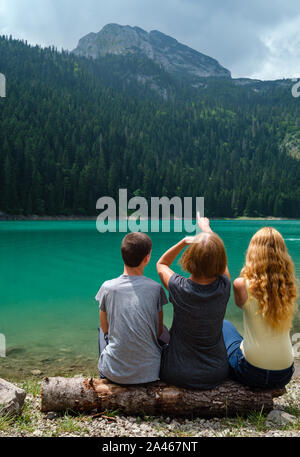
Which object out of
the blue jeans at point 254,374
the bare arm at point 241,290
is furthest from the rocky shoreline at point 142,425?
the bare arm at point 241,290

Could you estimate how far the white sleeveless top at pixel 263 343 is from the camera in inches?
142

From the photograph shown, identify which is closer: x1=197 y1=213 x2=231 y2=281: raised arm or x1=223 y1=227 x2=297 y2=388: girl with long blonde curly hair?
x1=223 y1=227 x2=297 y2=388: girl with long blonde curly hair

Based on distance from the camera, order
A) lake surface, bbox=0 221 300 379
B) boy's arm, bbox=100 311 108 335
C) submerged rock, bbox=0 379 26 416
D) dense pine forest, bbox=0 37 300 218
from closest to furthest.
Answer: submerged rock, bbox=0 379 26 416, boy's arm, bbox=100 311 108 335, lake surface, bbox=0 221 300 379, dense pine forest, bbox=0 37 300 218

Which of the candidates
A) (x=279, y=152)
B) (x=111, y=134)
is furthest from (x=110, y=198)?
(x=279, y=152)

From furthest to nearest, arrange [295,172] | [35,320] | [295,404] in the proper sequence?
[295,172], [35,320], [295,404]

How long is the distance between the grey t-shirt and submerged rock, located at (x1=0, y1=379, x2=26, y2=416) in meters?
1.03

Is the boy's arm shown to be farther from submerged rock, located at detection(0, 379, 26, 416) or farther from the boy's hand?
the boy's hand

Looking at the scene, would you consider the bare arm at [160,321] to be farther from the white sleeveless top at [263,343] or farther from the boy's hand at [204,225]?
the boy's hand at [204,225]

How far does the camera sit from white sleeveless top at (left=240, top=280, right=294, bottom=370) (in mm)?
3604

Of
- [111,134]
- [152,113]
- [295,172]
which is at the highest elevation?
[152,113]

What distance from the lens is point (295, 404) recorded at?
4.44m

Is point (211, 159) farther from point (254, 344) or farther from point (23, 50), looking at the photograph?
point (254, 344)

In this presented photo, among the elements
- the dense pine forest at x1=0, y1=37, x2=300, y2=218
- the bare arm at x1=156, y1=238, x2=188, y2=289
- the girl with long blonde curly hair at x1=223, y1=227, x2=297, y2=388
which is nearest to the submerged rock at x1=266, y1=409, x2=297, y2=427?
the girl with long blonde curly hair at x1=223, y1=227, x2=297, y2=388
